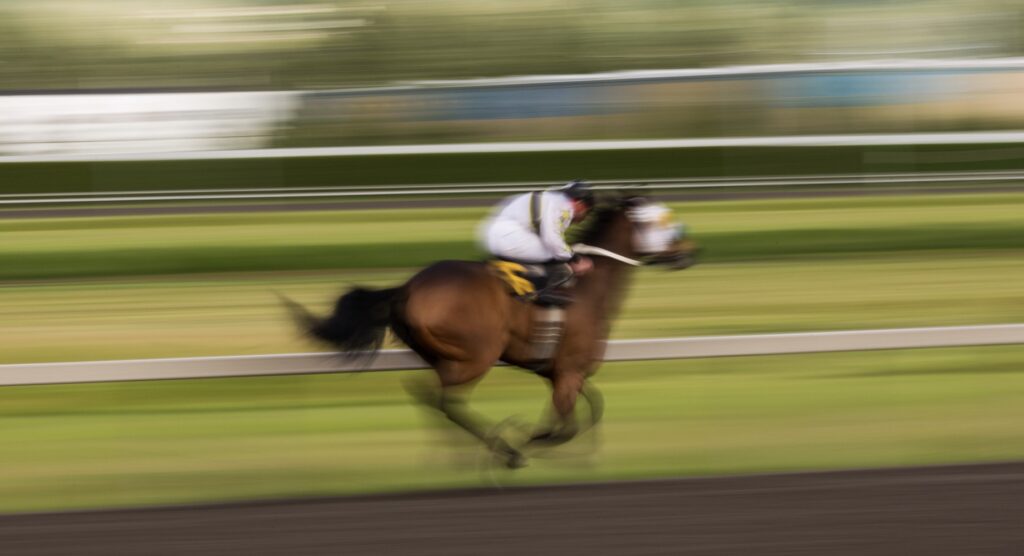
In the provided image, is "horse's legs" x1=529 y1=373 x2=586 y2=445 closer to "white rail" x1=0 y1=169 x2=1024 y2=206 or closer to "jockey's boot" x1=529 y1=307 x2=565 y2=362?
"jockey's boot" x1=529 y1=307 x2=565 y2=362

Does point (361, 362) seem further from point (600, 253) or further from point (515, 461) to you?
point (600, 253)

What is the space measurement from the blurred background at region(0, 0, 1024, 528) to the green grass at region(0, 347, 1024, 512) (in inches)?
1.0

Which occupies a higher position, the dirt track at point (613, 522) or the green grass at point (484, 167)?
the green grass at point (484, 167)

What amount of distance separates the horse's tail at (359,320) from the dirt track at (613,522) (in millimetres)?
522

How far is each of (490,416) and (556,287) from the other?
1.60m

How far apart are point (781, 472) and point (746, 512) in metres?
0.64

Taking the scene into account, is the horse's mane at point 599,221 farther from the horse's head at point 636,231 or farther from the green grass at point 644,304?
the green grass at point 644,304

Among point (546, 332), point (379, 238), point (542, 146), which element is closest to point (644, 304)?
point (379, 238)

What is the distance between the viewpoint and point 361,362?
16.5 feet

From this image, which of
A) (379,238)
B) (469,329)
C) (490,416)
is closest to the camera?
(469,329)

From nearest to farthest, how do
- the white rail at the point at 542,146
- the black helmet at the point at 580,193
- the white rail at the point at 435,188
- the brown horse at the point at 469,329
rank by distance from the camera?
the brown horse at the point at 469,329, the black helmet at the point at 580,193, the white rail at the point at 435,188, the white rail at the point at 542,146

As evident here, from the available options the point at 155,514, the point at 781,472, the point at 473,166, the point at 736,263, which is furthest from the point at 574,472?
the point at 473,166

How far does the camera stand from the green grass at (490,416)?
525 centimetres

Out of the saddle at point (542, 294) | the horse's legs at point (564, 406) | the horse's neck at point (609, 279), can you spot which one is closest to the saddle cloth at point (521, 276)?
the saddle at point (542, 294)
